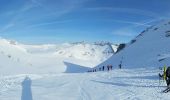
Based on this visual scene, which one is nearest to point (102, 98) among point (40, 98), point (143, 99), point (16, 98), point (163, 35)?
point (143, 99)

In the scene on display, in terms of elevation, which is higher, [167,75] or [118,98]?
[167,75]

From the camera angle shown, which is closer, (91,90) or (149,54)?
(91,90)

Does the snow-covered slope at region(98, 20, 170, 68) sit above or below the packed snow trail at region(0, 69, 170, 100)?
above

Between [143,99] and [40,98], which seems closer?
[143,99]

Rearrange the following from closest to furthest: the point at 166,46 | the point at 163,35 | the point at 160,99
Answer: the point at 160,99 < the point at 166,46 < the point at 163,35

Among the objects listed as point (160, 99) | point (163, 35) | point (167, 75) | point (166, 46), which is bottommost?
point (160, 99)

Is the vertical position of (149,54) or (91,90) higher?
(149,54)

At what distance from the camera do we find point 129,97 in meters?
16.8

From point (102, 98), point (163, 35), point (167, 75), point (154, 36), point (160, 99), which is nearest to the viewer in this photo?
point (160, 99)

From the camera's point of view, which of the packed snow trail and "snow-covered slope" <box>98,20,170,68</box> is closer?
the packed snow trail

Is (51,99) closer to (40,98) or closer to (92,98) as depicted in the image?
(40,98)

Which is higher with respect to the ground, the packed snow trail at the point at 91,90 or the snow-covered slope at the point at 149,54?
the snow-covered slope at the point at 149,54

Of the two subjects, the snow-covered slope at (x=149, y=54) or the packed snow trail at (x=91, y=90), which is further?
the snow-covered slope at (x=149, y=54)

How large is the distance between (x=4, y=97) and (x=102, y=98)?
5.89 m
